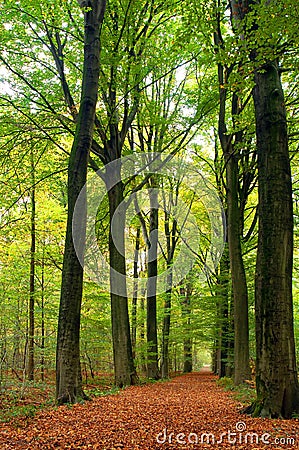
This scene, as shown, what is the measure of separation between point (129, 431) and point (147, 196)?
1269cm

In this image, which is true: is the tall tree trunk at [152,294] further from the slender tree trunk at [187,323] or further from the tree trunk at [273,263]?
the tree trunk at [273,263]

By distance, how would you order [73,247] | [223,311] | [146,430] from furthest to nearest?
[223,311]
[73,247]
[146,430]

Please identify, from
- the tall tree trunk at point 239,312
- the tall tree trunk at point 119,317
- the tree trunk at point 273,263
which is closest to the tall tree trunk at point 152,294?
the tall tree trunk at point 119,317

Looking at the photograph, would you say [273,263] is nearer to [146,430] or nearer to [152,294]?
[146,430]

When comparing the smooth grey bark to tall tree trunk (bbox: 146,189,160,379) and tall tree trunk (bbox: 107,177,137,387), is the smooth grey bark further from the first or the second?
tall tree trunk (bbox: 146,189,160,379)

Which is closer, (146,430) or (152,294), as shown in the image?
(146,430)

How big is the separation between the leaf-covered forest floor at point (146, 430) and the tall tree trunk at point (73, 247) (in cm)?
74

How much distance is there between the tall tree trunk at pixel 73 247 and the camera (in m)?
6.53

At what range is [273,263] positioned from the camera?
5312 mm

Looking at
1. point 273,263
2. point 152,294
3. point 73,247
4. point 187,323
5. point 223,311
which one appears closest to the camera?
point 273,263

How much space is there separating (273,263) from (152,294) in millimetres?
9755

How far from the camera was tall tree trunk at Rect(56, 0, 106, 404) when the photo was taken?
6.53 meters

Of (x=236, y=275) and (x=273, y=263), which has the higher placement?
(x=273, y=263)

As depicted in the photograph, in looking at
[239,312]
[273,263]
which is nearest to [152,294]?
[239,312]
